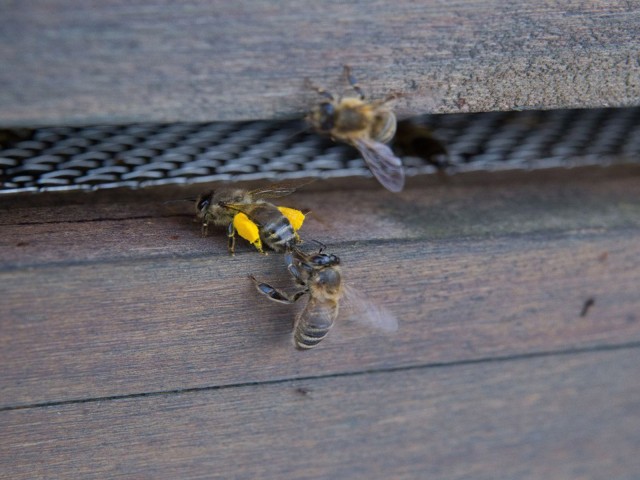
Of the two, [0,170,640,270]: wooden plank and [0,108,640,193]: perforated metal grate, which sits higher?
[0,108,640,193]: perforated metal grate

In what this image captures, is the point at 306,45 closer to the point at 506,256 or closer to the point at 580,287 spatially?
the point at 506,256

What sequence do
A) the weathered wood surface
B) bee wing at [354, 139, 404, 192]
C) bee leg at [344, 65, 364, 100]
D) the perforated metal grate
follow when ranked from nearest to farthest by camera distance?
the weathered wood surface < bee leg at [344, 65, 364, 100] < the perforated metal grate < bee wing at [354, 139, 404, 192]

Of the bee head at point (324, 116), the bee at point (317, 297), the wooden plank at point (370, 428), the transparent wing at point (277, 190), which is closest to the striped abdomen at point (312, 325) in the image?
the bee at point (317, 297)

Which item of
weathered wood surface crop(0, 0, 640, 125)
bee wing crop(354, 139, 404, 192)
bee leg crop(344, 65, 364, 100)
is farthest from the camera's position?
bee wing crop(354, 139, 404, 192)

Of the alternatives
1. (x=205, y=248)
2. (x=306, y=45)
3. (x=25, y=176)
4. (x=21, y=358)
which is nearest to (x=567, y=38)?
(x=306, y=45)

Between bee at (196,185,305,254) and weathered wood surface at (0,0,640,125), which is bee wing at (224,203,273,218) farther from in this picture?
weathered wood surface at (0,0,640,125)

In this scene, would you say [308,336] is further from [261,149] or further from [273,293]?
[261,149]

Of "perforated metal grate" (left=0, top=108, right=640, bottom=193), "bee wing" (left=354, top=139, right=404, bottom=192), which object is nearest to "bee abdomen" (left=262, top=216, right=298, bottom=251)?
"perforated metal grate" (left=0, top=108, right=640, bottom=193)

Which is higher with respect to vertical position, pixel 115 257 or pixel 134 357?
pixel 115 257
